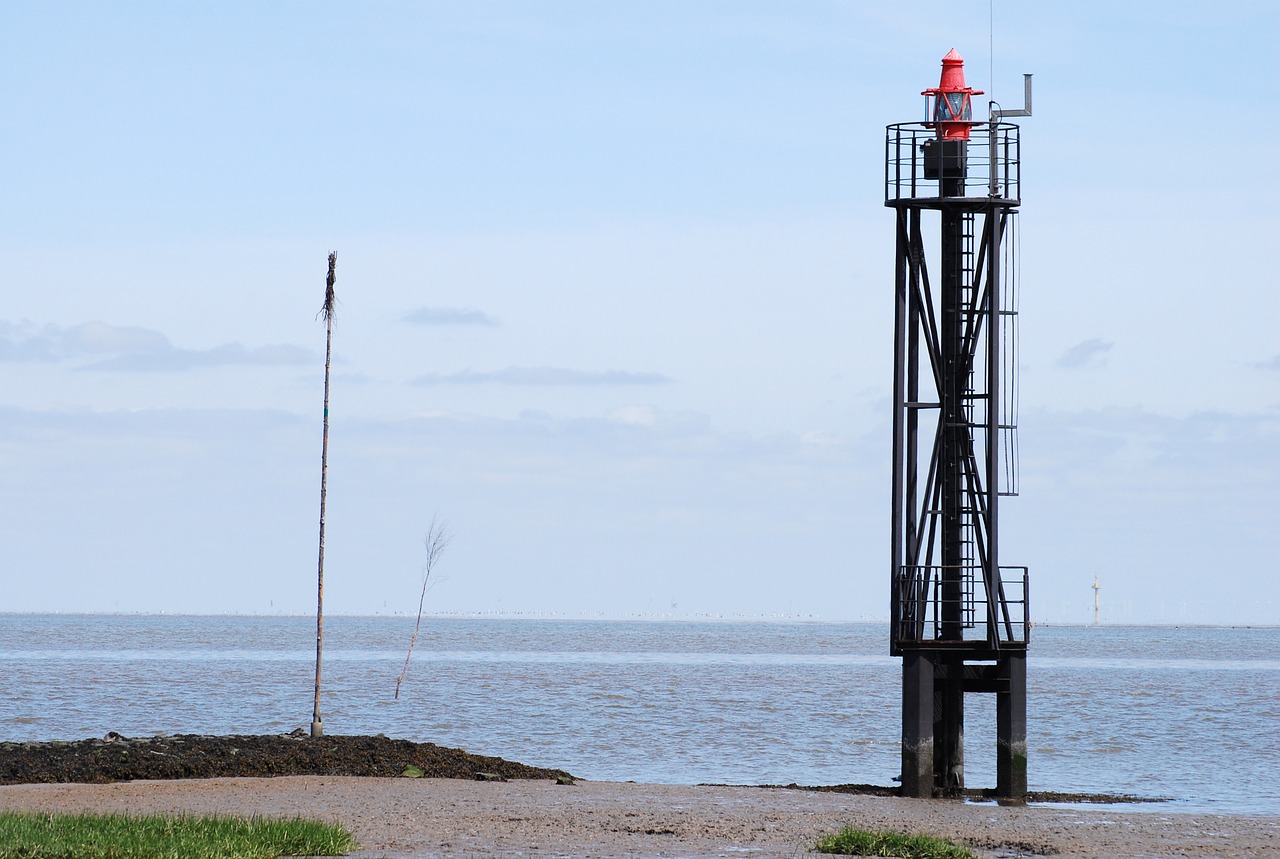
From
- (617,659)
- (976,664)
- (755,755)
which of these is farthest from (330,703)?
(617,659)

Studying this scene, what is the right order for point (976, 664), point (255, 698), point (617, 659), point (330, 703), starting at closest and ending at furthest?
1. point (976, 664)
2. point (330, 703)
3. point (255, 698)
4. point (617, 659)

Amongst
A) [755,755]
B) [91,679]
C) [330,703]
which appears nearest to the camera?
[755,755]

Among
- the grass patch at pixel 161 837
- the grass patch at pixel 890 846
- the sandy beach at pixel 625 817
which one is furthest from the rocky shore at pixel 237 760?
the grass patch at pixel 890 846

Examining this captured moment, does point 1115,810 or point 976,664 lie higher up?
point 976,664

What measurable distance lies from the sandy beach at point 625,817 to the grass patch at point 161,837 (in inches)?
27.9

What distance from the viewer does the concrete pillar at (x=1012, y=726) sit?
969 inches

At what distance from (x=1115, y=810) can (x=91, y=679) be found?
52.4 meters

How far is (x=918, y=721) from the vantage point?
79.7ft

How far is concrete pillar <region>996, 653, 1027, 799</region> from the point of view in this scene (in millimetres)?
24609

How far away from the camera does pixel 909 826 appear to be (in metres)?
21.0

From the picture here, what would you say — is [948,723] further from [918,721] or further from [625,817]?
[625,817]

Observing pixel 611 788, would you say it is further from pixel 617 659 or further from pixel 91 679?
pixel 617 659

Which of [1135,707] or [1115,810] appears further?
[1135,707]

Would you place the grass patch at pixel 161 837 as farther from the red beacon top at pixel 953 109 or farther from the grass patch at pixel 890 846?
the red beacon top at pixel 953 109
